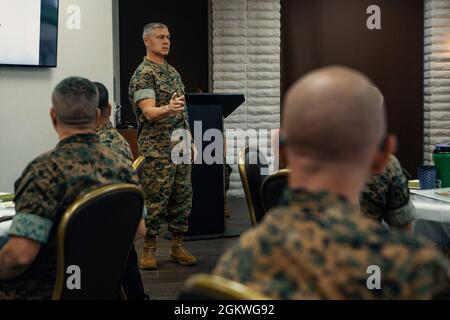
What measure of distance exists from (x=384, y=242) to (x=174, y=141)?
3.22 m

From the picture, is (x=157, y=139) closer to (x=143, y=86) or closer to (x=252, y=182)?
(x=143, y=86)

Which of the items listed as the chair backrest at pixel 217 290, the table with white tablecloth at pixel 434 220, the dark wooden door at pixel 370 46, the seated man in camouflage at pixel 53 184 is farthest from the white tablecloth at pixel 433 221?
the dark wooden door at pixel 370 46

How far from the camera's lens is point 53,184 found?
1702 millimetres

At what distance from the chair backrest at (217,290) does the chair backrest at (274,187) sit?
1.30 m

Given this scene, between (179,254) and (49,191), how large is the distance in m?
2.48

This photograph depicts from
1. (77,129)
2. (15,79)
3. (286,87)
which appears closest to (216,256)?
(15,79)

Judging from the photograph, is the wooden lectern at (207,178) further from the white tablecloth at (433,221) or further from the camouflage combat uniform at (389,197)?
the camouflage combat uniform at (389,197)

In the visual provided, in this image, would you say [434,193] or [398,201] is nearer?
[398,201]

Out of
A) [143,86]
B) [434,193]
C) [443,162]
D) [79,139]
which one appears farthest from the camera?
[143,86]

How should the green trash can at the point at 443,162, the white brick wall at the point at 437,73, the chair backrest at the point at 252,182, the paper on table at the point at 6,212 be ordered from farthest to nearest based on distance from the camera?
the white brick wall at the point at 437,73
the green trash can at the point at 443,162
the chair backrest at the point at 252,182
the paper on table at the point at 6,212

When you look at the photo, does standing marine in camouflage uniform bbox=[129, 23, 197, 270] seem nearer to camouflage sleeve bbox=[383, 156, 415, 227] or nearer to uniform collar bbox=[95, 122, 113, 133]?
uniform collar bbox=[95, 122, 113, 133]

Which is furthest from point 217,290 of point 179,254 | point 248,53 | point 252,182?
point 248,53

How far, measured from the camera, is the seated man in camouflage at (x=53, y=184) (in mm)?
1675
